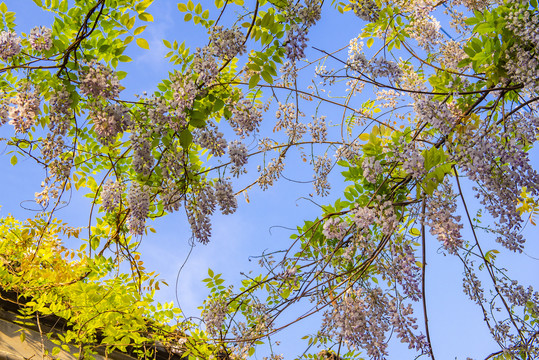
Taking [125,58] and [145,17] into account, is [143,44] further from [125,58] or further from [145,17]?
[125,58]

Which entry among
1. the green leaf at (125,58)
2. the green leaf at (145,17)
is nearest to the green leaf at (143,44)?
the green leaf at (145,17)

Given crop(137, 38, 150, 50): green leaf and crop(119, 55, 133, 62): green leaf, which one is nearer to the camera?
crop(137, 38, 150, 50): green leaf

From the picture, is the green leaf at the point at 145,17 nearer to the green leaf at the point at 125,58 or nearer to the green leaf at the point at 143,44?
the green leaf at the point at 143,44

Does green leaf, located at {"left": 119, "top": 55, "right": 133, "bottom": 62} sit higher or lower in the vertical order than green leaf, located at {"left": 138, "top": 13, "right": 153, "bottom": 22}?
lower

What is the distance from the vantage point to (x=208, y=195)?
9.20 ft

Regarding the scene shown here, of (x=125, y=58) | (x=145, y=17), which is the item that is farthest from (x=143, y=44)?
(x=125, y=58)

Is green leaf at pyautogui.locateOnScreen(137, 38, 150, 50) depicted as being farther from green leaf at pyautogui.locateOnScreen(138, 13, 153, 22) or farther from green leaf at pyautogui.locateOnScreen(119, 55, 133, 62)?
green leaf at pyautogui.locateOnScreen(119, 55, 133, 62)

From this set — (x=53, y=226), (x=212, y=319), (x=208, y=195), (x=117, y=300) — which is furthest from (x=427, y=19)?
(x=53, y=226)

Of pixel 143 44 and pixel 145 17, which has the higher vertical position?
pixel 145 17

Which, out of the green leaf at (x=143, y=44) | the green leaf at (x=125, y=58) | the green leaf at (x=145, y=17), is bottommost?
the green leaf at (x=143, y=44)

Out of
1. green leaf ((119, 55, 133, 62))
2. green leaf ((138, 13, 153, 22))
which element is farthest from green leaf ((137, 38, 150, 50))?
green leaf ((119, 55, 133, 62))

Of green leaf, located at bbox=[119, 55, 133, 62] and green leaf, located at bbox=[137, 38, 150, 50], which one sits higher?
green leaf, located at bbox=[119, 55, 133, 62]

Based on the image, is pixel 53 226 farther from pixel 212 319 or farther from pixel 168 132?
pixel 168 132

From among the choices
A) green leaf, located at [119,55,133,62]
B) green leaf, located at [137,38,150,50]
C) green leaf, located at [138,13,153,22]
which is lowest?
green leaf, located at [137,38,150,50]
